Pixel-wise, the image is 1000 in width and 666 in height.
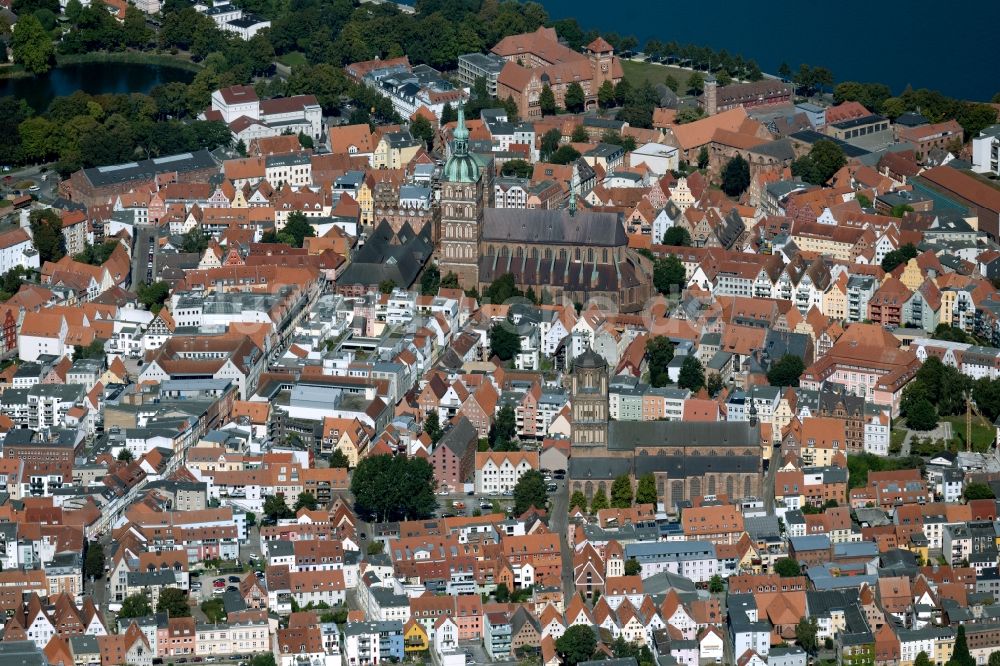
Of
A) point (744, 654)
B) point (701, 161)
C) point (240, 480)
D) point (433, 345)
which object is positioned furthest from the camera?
point (701, 161)

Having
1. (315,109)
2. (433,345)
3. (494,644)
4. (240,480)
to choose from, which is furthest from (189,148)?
(494,644)

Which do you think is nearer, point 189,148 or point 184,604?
point 184,604

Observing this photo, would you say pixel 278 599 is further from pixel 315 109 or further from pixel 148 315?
pixel 315 109

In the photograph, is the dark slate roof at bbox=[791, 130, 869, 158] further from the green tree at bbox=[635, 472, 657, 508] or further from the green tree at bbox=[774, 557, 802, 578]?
the green tree at bbox=[774, 557, 802, 578]

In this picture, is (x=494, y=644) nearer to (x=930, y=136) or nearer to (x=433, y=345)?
(x=433, y=345)

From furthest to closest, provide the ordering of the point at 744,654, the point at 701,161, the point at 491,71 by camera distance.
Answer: the point at 491,71 < the point at 701,161 < the point at 744,654

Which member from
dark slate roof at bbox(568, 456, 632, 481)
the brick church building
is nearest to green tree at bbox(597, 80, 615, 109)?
the brick church building

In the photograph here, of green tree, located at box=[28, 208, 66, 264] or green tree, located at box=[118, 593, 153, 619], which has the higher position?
green tree, located at box=[28, 208, 66, 264]

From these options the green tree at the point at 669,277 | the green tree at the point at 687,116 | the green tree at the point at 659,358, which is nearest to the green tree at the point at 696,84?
the green tree at the point at 687,116
